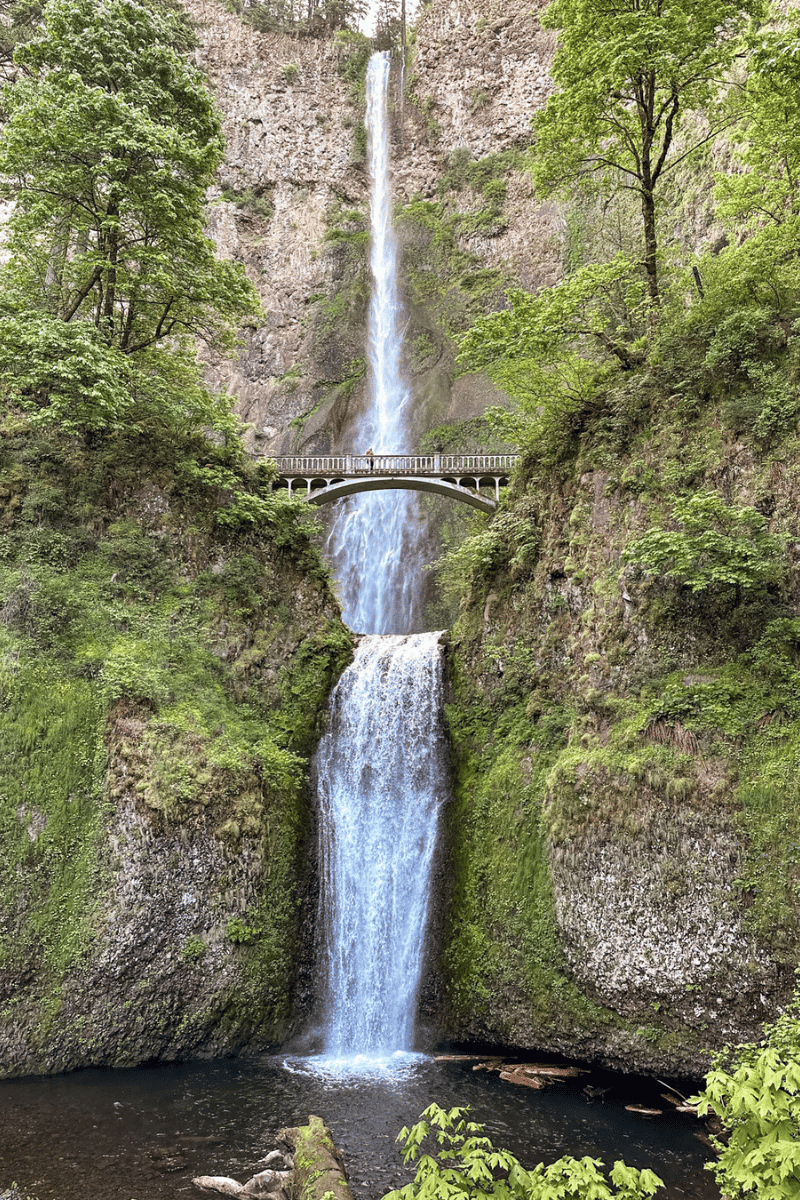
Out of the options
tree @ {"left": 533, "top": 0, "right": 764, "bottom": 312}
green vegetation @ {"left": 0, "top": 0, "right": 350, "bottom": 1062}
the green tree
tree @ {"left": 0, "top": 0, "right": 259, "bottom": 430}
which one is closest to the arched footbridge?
green vegetation @ {"left": 0, "top": 0, "right": 350, "bottom": 1062}

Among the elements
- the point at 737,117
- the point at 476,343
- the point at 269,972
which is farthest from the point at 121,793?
the point at 737,117

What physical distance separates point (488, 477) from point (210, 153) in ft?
40.2

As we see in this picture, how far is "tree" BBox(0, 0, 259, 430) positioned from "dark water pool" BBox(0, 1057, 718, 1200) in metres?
11.3

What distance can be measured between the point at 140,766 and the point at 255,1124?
5.47 meters

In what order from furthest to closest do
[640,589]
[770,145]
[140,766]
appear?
[770,145] < [140,766] < [640,589]

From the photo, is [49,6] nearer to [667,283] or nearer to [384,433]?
[667,283]

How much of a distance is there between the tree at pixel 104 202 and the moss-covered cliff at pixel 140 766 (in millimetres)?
2004

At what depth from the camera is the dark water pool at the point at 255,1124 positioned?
7828 millimetres

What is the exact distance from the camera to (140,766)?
11938 millimetres

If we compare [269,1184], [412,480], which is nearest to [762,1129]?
[269,1184]

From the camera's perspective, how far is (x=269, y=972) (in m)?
12.1

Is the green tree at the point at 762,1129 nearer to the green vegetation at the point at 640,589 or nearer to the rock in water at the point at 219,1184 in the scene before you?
the rock in water at the point at 219,1184

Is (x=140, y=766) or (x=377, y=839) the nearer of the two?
(x=140, y=766)

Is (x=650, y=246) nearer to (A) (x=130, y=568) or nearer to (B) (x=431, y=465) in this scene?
(A) (x=130, y=568)
